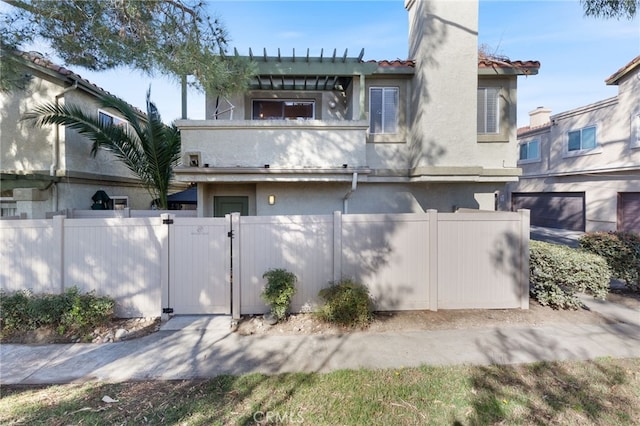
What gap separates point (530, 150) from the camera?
21031 mm

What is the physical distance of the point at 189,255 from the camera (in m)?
5.57

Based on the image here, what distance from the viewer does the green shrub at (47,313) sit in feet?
16.1

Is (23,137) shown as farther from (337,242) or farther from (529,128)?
(529,128)

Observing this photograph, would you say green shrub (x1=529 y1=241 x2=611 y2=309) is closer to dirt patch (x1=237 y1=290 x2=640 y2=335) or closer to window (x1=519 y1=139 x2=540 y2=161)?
dirt patch (x1=237 y1=290 x2=640 y2=335)

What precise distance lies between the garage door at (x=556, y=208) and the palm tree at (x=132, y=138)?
21.6 m

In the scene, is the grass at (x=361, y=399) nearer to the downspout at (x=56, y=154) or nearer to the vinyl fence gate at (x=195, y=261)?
the vinyl fence gate at (x=195, y=261)

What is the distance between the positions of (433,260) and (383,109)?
485cm

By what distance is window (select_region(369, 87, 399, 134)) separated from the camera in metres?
8.62

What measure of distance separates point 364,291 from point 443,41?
6.79 meters

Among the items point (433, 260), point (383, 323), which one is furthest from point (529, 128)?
point (383, 323)

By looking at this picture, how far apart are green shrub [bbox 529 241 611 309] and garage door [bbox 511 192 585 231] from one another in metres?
15.1

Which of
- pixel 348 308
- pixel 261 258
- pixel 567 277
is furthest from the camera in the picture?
pixel 567 277

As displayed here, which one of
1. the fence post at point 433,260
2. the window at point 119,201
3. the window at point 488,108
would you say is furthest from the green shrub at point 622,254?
the window at point 119,201

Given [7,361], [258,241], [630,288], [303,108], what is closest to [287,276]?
[258,241]
